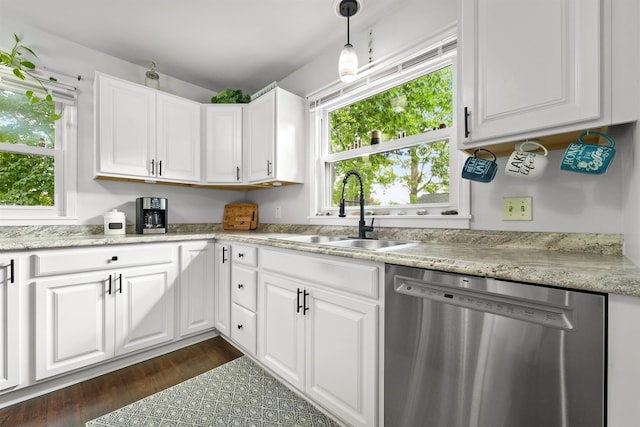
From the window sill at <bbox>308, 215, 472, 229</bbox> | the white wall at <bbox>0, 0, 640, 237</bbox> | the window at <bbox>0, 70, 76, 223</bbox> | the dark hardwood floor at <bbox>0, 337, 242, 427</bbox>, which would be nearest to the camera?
the white wall at <bbox>0, 0, 640, 237</bbox>

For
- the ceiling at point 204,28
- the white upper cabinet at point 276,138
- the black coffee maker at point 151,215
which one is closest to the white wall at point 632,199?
the ceiling at point 204,28

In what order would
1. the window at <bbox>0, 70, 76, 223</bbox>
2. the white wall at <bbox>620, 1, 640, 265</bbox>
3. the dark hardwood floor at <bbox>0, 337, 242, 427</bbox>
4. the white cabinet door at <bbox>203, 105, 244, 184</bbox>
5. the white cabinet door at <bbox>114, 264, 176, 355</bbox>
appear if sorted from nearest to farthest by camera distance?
the white wall at <bbox>620, 1, 640, 265</bbox>
the dark hardwood floor at <bbox>0, 337, 242, 427</bbox>
the white cabinet door at <bbox>114, 264, 176, 355</bbox>
the window at <bbox>0, 70, 76, 223</bbox>
the white cabinet door at <bbox>203, 105, 244, 184</bbox>

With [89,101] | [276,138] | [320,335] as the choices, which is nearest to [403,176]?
[276,138]

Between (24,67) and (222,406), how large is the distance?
2699mm

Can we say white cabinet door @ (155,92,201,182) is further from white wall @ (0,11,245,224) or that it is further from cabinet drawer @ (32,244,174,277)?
cabinet drawer @ (32,244,174,277)

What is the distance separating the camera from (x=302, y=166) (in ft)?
8.55

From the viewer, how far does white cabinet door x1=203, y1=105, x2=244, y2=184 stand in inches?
107

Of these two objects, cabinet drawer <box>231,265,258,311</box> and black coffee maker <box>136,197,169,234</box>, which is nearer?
cabinet drawer <box>231,265,258,311</box>

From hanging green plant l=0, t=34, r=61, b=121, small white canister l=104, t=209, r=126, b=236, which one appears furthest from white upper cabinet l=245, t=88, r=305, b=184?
hanging green plant l=0, t=34, r=61, b=121

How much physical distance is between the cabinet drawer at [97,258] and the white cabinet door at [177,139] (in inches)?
29.4

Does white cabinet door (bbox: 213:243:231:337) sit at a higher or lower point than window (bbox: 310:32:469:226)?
lower

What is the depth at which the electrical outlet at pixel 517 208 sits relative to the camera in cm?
137

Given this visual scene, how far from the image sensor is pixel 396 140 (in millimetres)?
2012

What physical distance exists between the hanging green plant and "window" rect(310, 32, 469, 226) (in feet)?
6.67
